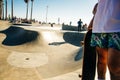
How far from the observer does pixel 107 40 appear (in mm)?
2326

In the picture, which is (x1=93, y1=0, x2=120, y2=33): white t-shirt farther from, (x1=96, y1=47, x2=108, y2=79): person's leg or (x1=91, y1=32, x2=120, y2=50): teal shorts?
(x1=96, y1=47, x2=108, y2=79): person's leg

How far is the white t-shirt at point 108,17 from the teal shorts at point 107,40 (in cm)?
6

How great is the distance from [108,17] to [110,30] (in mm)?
160

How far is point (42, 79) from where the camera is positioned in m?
8.87

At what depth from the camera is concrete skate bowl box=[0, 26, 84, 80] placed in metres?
9.53

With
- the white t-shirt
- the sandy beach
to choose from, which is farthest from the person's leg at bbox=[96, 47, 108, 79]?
the sandy beach

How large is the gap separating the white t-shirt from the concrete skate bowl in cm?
604

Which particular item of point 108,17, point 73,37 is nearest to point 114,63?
point 108,17

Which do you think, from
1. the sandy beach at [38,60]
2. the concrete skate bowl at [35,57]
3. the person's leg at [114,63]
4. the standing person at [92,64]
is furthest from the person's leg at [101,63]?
the concrete skate bowl at [35,57]

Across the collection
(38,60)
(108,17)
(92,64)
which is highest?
(108,17)

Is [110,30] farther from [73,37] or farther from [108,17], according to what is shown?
[73,37]

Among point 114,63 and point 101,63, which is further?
point 101,63

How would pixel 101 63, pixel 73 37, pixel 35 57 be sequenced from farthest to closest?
pixel 73 37
pixel 35 57
pixel 101 63

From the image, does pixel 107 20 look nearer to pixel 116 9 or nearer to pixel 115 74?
pixel 116 9
